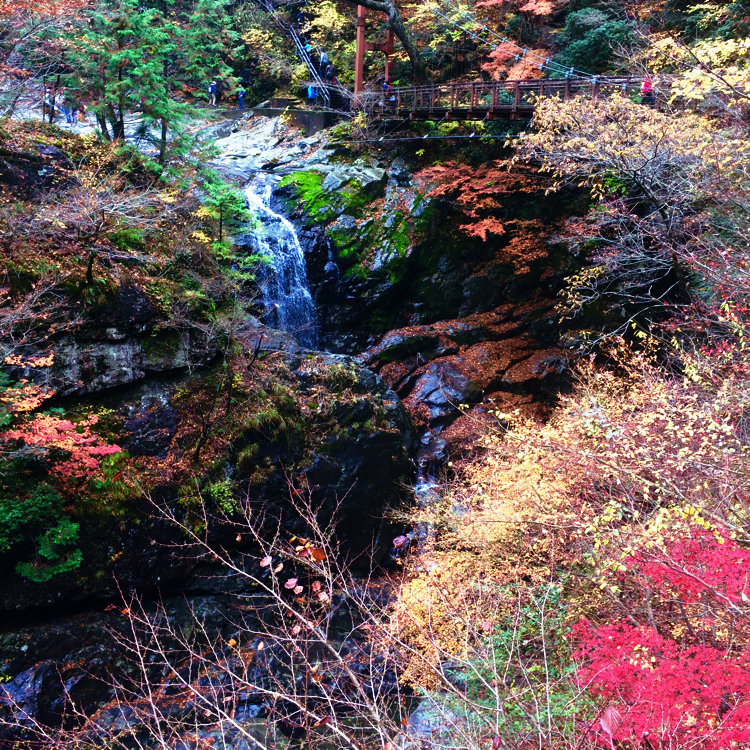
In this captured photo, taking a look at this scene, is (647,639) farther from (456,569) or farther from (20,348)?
(20,348)

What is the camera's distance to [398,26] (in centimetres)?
1565

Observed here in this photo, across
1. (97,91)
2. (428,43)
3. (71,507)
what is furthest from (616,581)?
(428,43)

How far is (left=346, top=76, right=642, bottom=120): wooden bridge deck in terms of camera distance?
12325 mm

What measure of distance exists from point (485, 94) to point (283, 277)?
9132mm

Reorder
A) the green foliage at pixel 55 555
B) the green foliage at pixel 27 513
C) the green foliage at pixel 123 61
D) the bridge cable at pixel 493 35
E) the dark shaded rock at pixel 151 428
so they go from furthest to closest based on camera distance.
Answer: the bridge cable at pixel 493 35
the green foliage at pixel 123 61
the dark shaded rock at pixel 151 428
the green foliage at pixel 55 555
the green foliage at pixel 27 513

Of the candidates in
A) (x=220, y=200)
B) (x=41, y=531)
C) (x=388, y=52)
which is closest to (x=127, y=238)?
(x=220, y=200)

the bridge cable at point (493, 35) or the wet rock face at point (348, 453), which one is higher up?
the bridge cable at point (493, 35)

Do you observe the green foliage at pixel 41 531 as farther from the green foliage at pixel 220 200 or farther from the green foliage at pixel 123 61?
the green foliage at pixel 123 61

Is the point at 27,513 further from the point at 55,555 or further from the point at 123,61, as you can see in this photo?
the point at 123,61

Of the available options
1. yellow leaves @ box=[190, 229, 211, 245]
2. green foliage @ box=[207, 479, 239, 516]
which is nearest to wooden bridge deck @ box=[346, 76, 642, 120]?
yellow leaves @ box=[190, 229, 211, 245]

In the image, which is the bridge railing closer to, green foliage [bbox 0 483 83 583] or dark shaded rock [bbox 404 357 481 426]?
dark shaded rock [bbox 404 357 481 426]

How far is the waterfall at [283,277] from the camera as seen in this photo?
13859mm

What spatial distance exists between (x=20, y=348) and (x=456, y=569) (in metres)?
7.55

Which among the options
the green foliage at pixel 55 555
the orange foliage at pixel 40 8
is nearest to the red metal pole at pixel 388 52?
the orange foliage at pixel 40 8
